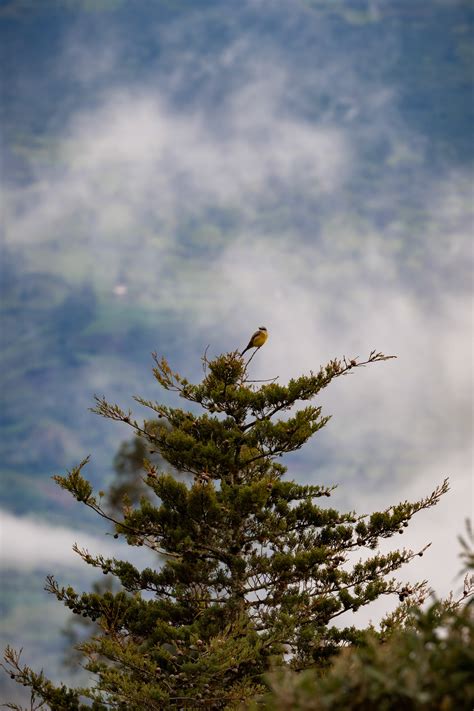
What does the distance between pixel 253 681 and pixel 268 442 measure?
4.31 meters

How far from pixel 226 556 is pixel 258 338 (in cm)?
437

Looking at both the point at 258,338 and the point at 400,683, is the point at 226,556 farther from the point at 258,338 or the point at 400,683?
the point at 400,683

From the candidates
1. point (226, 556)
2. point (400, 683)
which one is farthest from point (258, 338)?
point (400, 683)

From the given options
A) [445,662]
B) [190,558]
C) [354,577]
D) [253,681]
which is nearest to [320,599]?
[354,577]

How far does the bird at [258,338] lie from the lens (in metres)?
12.6

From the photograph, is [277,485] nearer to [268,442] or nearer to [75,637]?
[268,442]

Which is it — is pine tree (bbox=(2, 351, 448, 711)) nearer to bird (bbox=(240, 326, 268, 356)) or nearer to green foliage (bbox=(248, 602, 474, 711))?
bird (bbox=(240, 326, 268, 356))

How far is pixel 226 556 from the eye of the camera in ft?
38.5

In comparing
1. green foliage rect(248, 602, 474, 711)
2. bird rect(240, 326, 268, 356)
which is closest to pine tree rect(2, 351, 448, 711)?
bird rect(240, 326, 268, 356)

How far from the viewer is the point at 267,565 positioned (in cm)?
1141

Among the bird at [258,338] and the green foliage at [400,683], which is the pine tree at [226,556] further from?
the green foliage at [400,683]

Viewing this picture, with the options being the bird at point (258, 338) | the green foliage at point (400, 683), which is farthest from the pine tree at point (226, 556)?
the green foliage at point (400, 683)

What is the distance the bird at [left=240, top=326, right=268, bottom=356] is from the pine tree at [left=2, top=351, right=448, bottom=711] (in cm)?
37

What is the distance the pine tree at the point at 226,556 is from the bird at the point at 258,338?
1.22 feet
